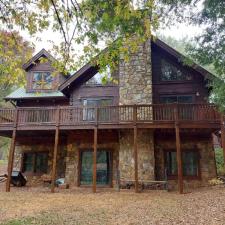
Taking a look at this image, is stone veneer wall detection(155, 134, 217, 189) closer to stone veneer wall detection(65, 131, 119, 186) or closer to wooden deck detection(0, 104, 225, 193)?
wooden deck detection(0, 104, 225, 193)

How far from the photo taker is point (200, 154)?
590 inches

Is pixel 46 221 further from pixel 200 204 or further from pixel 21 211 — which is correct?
pixel 200 204

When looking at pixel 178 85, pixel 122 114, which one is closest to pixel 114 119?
pixel 122 114

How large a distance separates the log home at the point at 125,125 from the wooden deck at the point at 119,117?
5cm

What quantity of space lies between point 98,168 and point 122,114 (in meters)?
3.83

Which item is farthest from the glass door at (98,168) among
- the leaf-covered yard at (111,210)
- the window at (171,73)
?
the window at (171,73)

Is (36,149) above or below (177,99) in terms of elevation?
below

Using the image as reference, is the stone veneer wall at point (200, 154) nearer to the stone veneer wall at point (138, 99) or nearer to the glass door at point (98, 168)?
the stone veneer wall at point (138, 99)

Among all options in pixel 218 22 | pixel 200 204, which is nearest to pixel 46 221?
pixel 200 204

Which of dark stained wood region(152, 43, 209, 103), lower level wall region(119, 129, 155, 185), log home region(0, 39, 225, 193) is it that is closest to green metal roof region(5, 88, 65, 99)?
log home region(0, 39, 225, 193)

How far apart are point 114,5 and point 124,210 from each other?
6390 mm

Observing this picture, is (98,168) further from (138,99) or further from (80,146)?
(138,99)

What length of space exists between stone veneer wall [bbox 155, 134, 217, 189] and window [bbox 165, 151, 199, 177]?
0.30 metres

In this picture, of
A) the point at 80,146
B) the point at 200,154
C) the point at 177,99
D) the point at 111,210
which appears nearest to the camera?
the point at 111,210
